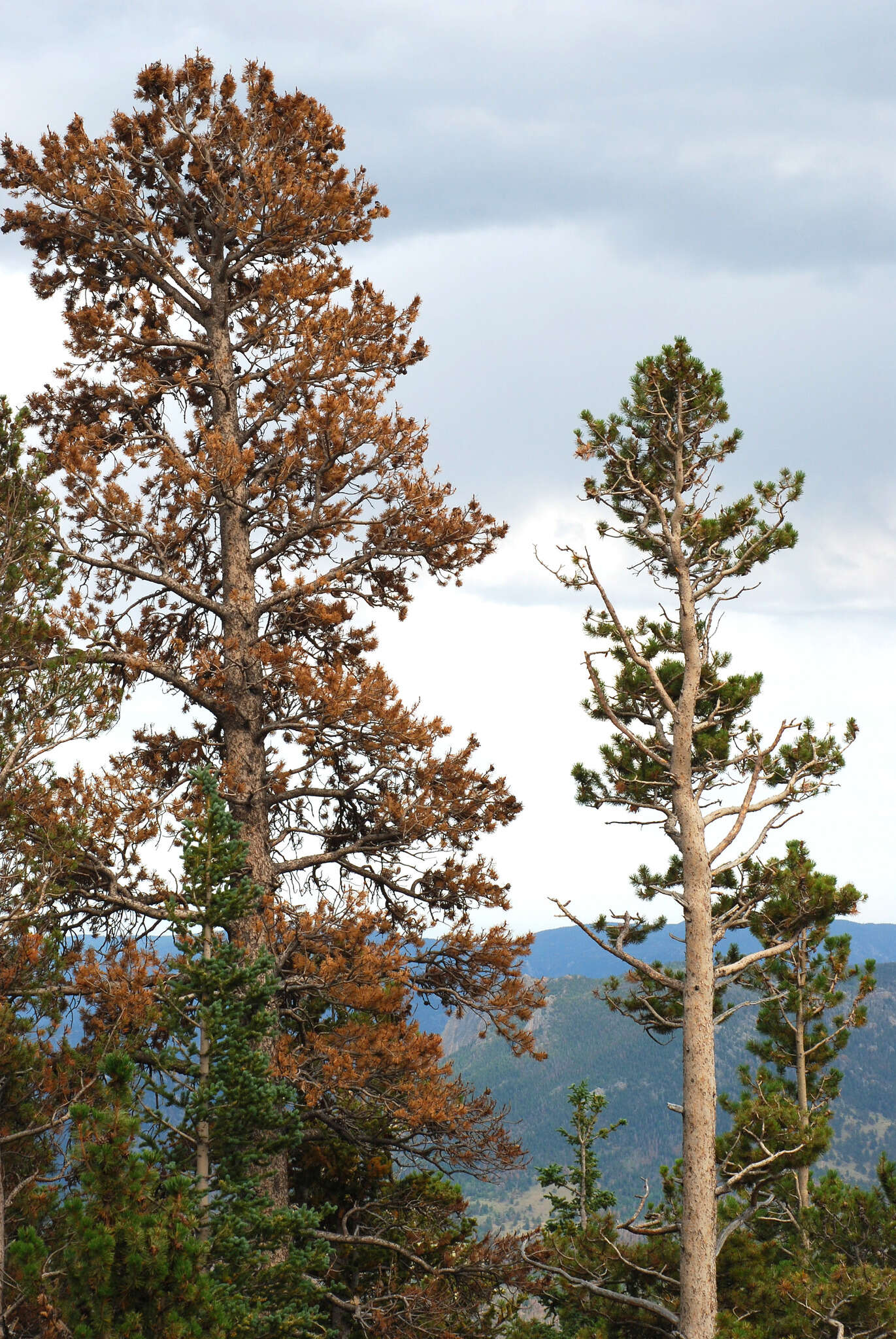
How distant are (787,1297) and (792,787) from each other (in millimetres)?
5809

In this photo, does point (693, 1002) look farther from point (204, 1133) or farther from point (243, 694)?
point (243, 694)

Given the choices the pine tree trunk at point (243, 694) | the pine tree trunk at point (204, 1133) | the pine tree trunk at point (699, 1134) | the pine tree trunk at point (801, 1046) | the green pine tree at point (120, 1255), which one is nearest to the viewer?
the green pine tree at point (120, 1255)

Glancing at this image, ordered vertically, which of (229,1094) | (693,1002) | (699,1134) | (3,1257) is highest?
(693,1002)

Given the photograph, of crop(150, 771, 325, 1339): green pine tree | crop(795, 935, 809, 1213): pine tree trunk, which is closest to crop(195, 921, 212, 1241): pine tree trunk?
crop(150, 771, 325, 1339): green pine tree

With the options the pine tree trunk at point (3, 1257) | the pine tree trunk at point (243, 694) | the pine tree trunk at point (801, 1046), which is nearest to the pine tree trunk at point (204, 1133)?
the pine tree trunk at point (243, 694)

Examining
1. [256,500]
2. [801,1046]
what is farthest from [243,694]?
[801,1046]

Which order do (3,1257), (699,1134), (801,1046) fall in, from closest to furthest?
(3,1257) → (699,1134) → (801,1046)

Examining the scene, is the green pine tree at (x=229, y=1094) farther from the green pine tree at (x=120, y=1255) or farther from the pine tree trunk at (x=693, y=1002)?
the pine tree trunk at (x=693, y=1002)

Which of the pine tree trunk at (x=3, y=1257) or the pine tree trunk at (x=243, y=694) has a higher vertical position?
the pine tree trunk at (x=243, y=694)

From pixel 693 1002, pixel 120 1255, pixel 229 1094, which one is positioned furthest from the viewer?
pixel 693 1002

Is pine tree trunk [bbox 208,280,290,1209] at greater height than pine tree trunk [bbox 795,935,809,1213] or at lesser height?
greater

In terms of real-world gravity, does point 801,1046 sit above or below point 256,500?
below

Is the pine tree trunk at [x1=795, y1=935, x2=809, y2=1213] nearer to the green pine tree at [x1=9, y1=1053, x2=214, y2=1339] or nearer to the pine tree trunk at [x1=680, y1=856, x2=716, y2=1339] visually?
the pine tree trunk at [x1=680, y1=856, x2=716, y2=1339]

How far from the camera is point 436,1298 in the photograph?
1111cm
